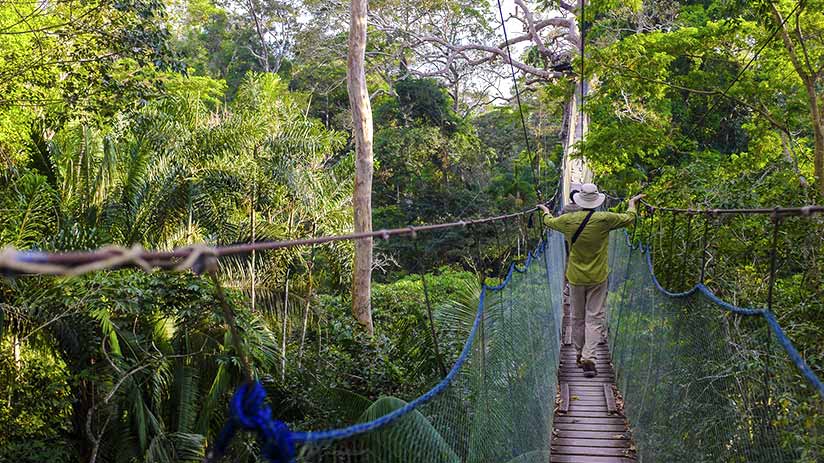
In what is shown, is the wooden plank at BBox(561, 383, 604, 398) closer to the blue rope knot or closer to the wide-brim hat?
the wide-brim hat

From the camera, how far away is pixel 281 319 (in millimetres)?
7574

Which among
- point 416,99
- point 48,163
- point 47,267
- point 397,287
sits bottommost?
point 397,287

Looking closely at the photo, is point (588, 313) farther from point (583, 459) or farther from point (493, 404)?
point (493, 404)

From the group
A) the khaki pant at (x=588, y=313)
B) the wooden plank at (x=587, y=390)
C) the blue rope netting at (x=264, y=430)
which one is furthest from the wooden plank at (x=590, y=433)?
the blue rope netting at (x=264, y=430)


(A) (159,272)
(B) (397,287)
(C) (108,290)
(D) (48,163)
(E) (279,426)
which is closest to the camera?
(E) (279,426)

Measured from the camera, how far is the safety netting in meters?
1.75

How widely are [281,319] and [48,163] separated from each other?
108 inches

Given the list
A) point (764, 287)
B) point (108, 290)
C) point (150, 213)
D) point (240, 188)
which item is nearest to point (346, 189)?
point (240, 188)

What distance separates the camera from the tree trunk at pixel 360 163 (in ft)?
24.6

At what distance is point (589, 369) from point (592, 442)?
0.79 m

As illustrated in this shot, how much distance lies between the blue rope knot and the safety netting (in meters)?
0.92

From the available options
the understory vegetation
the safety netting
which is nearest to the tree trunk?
the understory vegetation

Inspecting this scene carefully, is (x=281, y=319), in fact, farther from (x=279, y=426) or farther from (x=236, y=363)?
(x=279, y=426)

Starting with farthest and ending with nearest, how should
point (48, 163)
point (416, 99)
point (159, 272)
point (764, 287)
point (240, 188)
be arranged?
point (416, 99) → point (240, 188) → point (48, 163) → point (159, 272) → point (764, 287)
